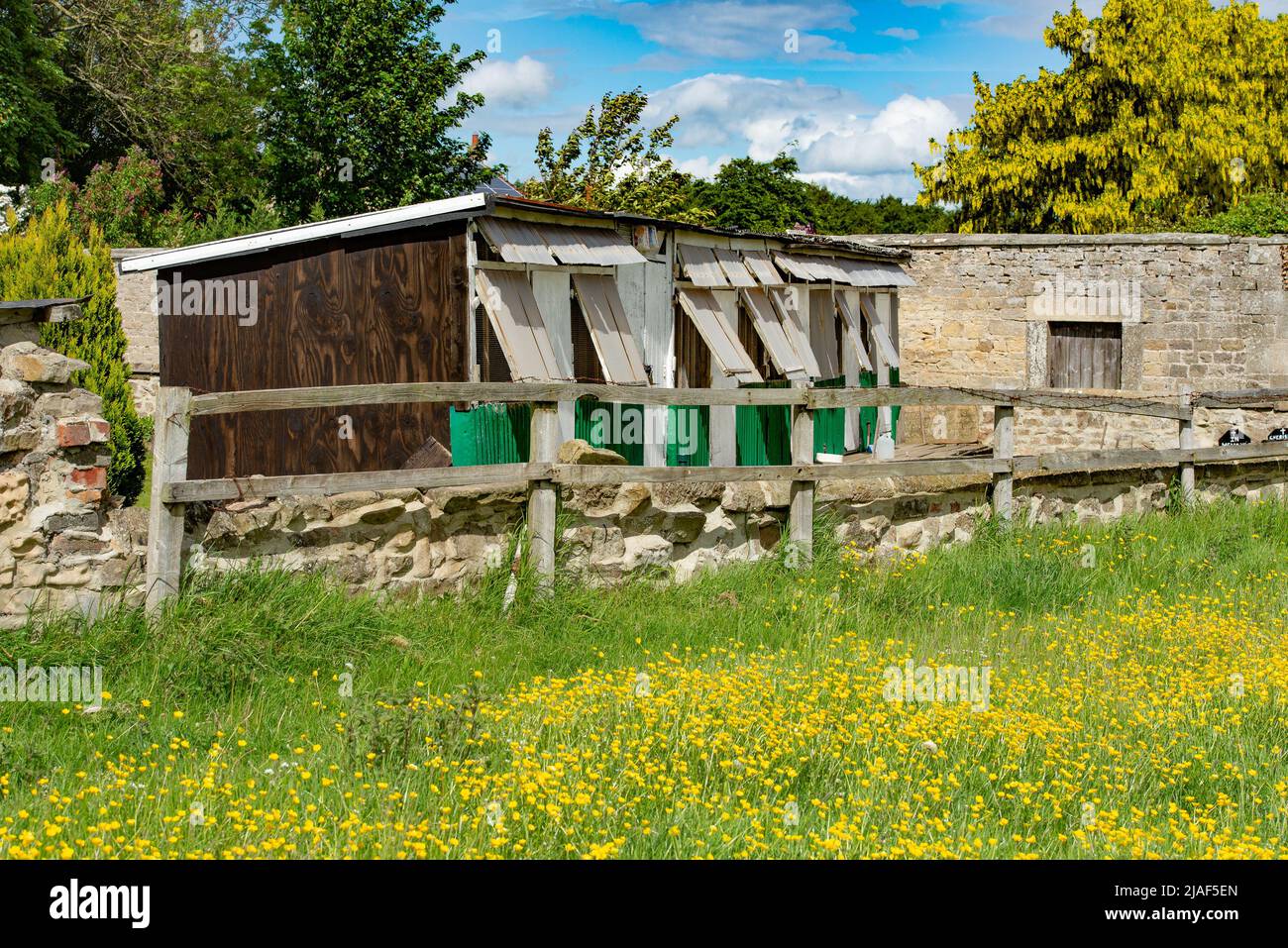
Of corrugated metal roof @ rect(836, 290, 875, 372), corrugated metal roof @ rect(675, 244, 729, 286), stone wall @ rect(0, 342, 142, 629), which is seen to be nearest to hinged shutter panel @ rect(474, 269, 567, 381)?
corrugated metal roof @ rect(675, 244, 729, 286)

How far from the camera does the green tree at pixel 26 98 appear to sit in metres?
22.6

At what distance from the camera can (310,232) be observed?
32.5 feet

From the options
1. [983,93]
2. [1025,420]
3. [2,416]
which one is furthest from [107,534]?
[983,93]

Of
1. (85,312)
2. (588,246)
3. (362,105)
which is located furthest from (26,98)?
(588,246)

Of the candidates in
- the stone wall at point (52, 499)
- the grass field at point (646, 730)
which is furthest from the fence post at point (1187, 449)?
the stone wall at point (52, 499)

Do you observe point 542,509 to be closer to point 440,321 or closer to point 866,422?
point 440,321

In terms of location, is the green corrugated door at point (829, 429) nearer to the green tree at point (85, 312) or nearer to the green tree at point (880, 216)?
the green tree at point (85, 312)

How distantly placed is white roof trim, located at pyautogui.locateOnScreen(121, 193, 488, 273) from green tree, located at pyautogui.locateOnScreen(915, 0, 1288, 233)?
2346 centimetres

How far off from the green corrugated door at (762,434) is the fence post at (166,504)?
671 cm

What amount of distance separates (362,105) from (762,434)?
44.1 ft

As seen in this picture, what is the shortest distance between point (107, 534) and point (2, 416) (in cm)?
75

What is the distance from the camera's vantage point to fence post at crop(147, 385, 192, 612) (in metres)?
6.08

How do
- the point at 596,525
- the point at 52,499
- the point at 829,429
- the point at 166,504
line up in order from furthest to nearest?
the point at 829,429 < the point at 596,525 < the point at 166,504 < the point at 52,499

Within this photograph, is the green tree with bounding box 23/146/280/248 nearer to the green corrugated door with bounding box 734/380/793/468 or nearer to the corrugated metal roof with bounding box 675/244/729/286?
the corrugated metal roof with bounding box 675/244/729/286
